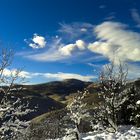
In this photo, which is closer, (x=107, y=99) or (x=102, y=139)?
(x=102, y=139)

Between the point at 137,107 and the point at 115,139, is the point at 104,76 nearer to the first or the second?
the point at 137,107

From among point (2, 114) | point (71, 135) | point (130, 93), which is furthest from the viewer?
point (130, 93)

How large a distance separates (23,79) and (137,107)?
727 inches

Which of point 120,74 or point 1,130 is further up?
point 120,74

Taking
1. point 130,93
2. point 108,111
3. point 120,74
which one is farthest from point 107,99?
point 130,93

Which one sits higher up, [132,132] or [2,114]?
[2,114]

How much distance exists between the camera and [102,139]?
97.8 feet

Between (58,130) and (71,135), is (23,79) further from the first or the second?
(58,130)

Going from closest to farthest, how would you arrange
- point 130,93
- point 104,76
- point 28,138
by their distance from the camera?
point 104,76 → point 130,93 → point 28,138

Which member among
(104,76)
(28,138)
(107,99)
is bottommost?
(28,138)

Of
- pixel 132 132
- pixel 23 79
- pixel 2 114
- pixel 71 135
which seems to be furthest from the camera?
pixel 71 135

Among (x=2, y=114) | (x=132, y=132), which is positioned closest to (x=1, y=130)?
(x=2, y=114)

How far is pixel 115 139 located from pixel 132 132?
1.65 meters

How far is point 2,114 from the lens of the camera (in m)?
24.7
